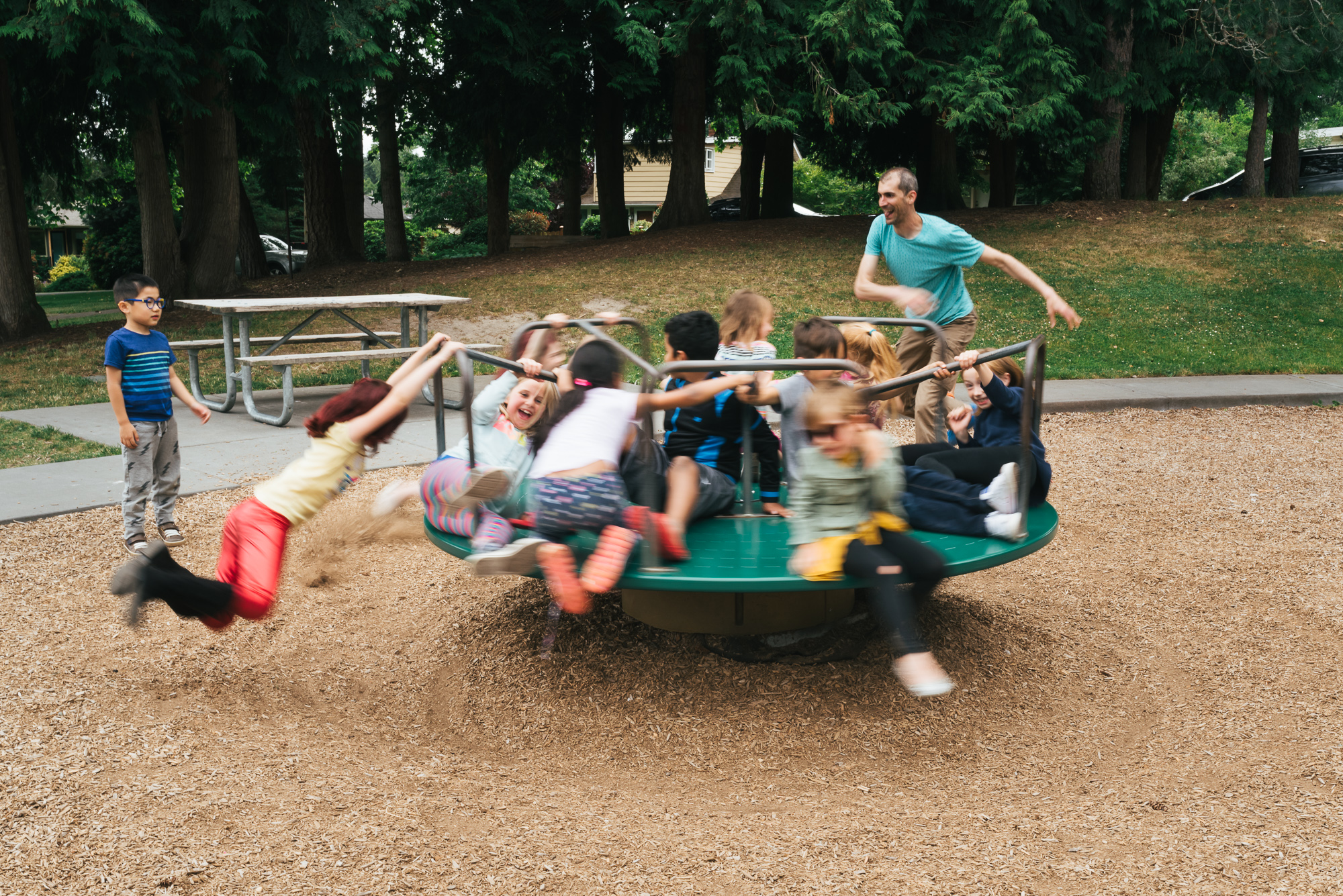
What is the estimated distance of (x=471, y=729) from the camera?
389 cm

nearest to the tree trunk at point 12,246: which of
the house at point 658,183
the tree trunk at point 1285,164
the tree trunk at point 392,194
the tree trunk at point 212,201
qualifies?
the tree trunk at point 212,201

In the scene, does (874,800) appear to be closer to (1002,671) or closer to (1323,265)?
(1002,671)

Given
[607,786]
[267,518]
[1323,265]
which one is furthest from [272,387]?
[1323,265]

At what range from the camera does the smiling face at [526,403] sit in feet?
14.3

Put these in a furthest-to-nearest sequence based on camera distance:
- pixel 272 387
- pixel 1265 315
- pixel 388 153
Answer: pixel 388 153, pixel 1265 315, pixel 272 387

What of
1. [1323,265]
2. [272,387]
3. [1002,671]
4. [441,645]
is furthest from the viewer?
[1323,265]

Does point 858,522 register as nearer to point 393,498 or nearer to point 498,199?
point 393,498

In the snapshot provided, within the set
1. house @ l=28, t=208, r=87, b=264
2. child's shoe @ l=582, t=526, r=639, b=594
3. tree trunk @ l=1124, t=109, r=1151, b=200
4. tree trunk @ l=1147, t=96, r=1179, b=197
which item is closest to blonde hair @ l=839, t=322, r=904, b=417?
child's shoe @ l=582, t=526, r=639, b=594

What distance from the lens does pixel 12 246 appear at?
568 inches

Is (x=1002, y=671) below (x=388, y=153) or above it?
below

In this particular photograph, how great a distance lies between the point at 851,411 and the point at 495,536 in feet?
4.46

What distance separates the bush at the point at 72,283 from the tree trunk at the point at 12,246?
2255 centimetres

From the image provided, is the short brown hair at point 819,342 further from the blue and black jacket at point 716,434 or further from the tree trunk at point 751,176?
the tree trunk at point 751,176

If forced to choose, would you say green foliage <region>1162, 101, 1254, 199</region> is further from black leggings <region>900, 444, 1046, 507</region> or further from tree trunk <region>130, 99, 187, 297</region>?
black leggings <region>900, 444, 1046, 507</region>
